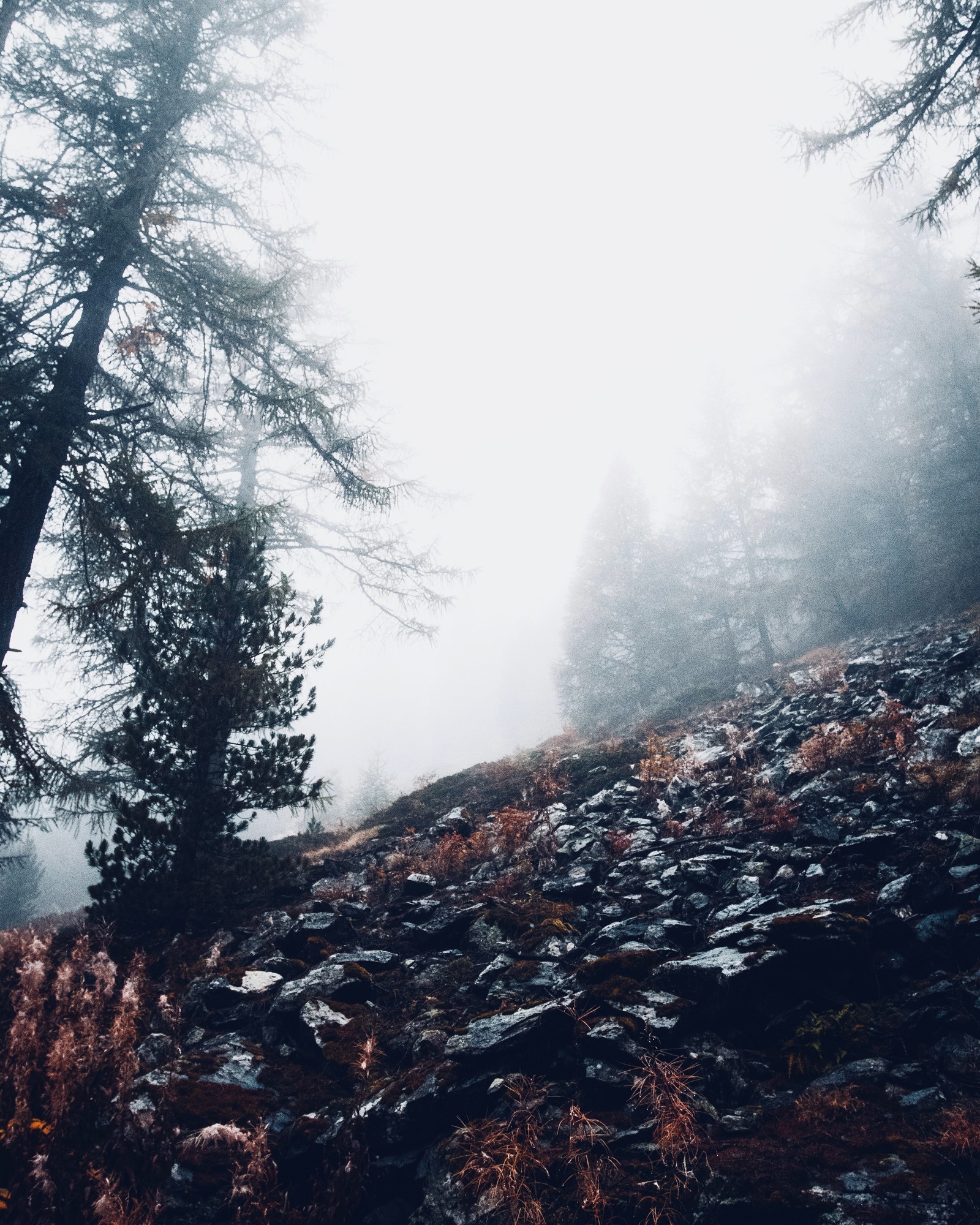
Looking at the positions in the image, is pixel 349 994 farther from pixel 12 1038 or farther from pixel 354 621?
pixel 354 621

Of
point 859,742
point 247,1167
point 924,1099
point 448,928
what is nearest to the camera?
point 924,1099

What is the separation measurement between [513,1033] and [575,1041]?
0.40 m

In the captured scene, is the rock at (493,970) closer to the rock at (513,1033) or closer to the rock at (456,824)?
the rock at (513,1033)

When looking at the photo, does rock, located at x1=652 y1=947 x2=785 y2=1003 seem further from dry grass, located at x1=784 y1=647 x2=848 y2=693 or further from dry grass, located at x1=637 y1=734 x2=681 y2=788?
dry grass, located at x1=784 y1=647 x2=848 y2=693

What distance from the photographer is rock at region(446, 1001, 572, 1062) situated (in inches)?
142

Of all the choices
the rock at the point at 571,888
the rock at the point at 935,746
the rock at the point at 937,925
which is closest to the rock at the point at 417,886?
the rock at the point at 571,888

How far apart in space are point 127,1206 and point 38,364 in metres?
8.51

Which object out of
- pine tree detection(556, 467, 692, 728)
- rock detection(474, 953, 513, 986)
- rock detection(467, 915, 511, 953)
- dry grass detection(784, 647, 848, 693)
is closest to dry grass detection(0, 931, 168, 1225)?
rock detection(474, 953, 513, 986)

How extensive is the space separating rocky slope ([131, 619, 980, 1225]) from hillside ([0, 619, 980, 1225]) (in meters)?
0.02

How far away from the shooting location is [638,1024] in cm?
366

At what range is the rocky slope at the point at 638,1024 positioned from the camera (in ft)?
8.95

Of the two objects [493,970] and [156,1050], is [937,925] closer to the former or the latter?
[493,970]

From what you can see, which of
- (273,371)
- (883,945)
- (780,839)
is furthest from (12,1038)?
(273,371)

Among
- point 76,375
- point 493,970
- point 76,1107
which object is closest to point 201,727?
point 76,1107
